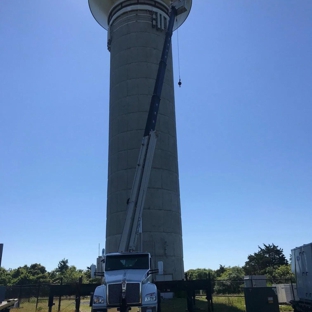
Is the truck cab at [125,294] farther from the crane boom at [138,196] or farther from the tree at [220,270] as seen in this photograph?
the tree at [220,270]

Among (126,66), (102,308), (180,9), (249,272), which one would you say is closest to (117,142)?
(126,66)

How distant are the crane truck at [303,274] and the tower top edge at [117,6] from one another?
26017 mm

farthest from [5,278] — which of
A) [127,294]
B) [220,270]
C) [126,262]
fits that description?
[127,294]

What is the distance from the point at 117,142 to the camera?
93.2 ft

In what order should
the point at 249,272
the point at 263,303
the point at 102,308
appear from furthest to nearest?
the point at 249,272 → the point at 263,303 → the point at 102,308

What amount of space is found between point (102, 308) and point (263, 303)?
8.07 meters

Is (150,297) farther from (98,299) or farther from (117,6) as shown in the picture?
(117,6)

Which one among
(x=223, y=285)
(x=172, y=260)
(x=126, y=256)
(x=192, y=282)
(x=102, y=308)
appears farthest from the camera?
(x=223, y=285)

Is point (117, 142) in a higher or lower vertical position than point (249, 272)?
higher

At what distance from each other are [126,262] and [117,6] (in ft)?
90.1

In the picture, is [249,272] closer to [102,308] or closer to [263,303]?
[263,303]

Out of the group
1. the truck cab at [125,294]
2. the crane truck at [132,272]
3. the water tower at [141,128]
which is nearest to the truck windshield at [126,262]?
the crane truck at [132,272]

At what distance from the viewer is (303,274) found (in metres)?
14.9

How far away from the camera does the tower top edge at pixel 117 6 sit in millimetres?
31875
